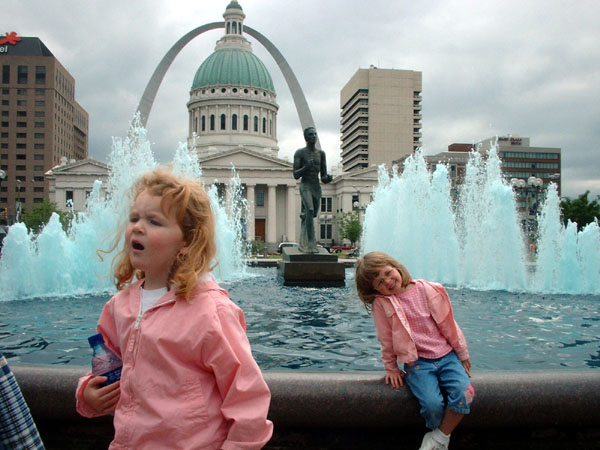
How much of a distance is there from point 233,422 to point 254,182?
6620 centimetres

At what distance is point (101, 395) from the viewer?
1.91 meters

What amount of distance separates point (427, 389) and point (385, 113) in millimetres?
115931

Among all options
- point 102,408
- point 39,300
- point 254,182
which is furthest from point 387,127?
point 102,408

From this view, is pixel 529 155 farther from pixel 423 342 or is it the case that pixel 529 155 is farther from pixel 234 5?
pixel 423 342

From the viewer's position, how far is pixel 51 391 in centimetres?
323

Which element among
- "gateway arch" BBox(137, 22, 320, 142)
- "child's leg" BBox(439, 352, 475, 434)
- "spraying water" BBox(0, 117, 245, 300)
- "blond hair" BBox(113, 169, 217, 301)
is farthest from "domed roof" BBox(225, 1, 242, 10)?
"blond hair" BBox(113, 169, 217, 301)

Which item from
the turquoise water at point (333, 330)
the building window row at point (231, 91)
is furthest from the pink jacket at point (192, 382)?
the building window row at point (231, 91)

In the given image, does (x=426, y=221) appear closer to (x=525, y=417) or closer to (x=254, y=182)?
(x=525, y=417)

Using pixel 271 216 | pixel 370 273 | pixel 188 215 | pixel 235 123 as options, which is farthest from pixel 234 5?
pixel 188 215

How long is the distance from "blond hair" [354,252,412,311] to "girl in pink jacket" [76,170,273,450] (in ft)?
4.74

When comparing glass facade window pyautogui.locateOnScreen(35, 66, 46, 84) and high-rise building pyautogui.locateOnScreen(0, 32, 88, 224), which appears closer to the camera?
high-rise building pyautogui.locateOnScreen(0, 32, 88, 224)

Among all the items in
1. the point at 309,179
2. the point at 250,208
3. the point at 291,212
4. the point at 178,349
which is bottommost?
the point at 178,349

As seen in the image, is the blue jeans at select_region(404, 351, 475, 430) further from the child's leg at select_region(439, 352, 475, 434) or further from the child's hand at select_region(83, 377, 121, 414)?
the child's hand at select_region(83, 377, 121, 414)

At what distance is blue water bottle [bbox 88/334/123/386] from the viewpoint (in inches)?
74.7
